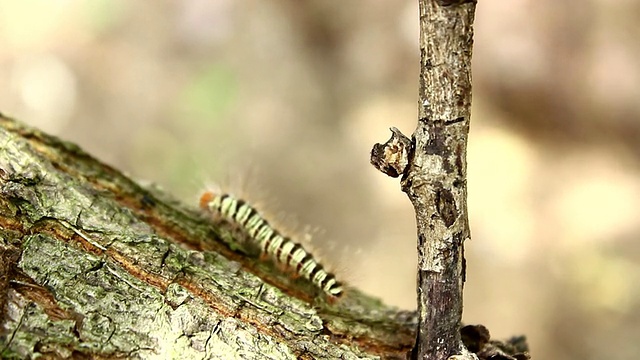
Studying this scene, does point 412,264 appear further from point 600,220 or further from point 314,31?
point 314,31

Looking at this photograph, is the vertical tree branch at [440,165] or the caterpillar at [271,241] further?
the caterpillar at [271,241]

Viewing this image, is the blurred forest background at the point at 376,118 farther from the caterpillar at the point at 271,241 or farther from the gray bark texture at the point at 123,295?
the gray bark texture at the point at 123,295

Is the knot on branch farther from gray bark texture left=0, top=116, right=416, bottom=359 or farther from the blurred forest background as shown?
the blurred forest background

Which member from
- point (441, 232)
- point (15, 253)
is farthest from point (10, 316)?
point (441, 232)

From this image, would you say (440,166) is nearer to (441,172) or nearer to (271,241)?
(441,172)

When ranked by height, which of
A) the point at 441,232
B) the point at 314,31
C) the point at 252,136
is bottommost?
the point at 441,232

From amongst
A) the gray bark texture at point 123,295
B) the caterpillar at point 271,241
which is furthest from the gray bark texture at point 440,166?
the caterpillar at point 271,241
